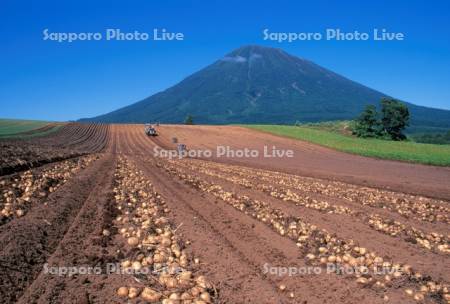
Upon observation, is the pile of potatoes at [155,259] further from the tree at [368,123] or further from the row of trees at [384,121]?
the row of trees at [384,121]

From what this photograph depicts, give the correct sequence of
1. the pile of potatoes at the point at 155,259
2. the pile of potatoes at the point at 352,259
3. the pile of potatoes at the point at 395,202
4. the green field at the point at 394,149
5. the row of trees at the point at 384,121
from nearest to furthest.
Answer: the pile of potatoes at the point at 155,259
the pile of potatoes at the point at 352,259
the pile of potatoes at the point at 395,202
the green field at the point at 394,149
the row of trees at the point at 384,121

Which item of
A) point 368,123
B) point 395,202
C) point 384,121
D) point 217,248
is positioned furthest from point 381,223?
point 384,121

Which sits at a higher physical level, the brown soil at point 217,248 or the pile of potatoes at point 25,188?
the pile of potatoes at point 25,188

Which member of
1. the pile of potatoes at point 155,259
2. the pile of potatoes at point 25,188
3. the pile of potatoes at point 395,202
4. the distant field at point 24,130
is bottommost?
the pile of potatoes at point 395,202

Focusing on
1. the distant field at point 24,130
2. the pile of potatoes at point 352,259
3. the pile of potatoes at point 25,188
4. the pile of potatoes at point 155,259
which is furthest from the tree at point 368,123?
the pile of potatoes at point 155,259

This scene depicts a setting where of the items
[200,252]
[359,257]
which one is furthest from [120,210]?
[359,257]

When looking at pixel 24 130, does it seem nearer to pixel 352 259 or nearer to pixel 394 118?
pixel 352 259
